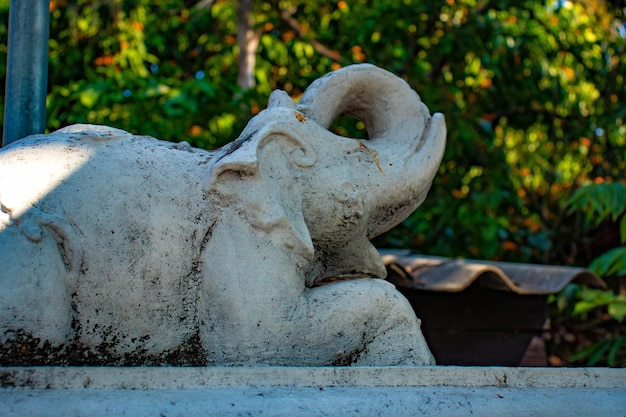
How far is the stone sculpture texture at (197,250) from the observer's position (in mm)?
1582

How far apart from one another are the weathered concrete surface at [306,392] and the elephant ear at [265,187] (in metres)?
0.37

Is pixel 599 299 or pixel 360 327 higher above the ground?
pixel 360 327

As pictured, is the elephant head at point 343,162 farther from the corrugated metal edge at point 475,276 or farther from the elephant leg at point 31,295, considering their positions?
the corrugated metal edge at point 475,276

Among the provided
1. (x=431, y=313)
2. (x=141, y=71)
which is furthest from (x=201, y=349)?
(x=141, y=71)

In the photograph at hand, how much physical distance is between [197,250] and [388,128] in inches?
28.2

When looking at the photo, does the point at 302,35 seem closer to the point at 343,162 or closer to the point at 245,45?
the point at 245,45

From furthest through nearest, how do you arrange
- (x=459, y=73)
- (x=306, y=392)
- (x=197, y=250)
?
(x=459, y=73)
(x=197, y=250)
(x=306, y=392)

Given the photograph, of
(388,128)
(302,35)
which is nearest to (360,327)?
(388,128)

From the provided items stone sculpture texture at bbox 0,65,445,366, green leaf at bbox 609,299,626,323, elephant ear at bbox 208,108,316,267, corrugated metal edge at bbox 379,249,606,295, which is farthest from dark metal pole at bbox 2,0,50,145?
green leaf at bbox 609,299,626,323

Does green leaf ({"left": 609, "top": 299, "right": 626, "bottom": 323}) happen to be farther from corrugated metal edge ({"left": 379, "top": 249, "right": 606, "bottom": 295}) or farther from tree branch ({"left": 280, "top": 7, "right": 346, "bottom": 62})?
tree branch ({"left": 280, "top": 7, "right": 346, "bottom": 62})

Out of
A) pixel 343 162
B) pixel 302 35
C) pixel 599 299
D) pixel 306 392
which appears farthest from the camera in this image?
pixel 302 35

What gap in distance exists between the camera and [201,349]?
67.2 inches

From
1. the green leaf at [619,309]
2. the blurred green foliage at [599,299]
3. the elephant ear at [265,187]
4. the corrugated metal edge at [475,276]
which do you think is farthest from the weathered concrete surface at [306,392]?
the corrugated metal edge at [475,276]

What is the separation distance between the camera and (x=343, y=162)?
1.96 meters
